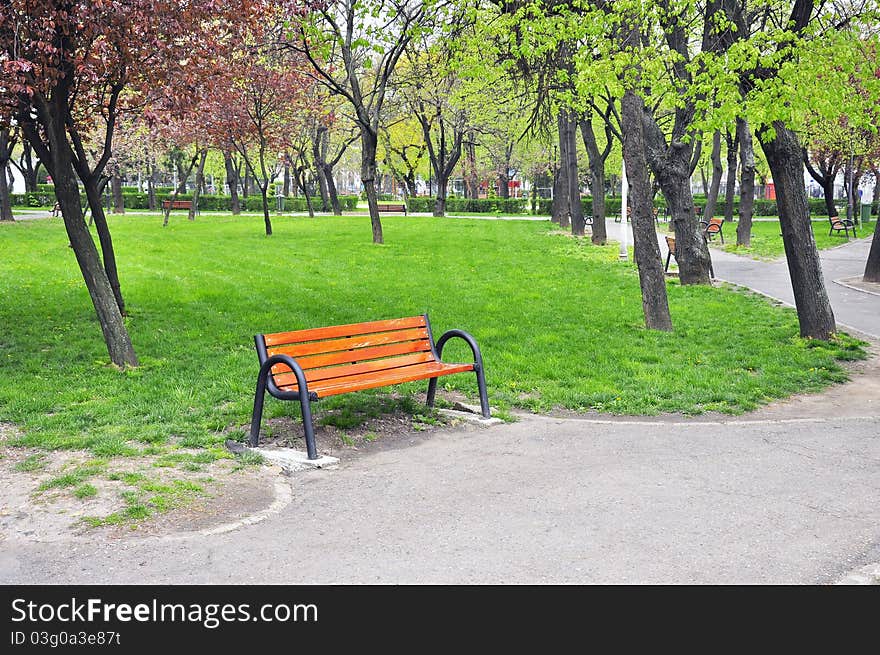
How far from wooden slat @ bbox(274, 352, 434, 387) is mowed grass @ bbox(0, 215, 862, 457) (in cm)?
55

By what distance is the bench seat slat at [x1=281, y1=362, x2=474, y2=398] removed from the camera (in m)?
6.73

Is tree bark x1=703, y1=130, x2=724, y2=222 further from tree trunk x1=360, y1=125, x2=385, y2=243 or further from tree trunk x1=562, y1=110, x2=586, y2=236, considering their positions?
tree trunk x1=360, y1=125, x2=385, y2=243

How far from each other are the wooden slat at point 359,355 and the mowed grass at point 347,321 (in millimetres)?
613

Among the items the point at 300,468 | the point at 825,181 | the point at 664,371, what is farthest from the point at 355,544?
the point at 825,181

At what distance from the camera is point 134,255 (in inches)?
827

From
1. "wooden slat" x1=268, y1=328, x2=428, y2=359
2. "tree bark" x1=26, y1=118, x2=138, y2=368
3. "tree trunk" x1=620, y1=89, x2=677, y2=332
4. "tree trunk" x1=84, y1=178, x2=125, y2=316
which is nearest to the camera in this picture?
"wooden slat" x1=268, y1=328, x2=428, y2=359

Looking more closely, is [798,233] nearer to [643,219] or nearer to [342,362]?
[643,219]

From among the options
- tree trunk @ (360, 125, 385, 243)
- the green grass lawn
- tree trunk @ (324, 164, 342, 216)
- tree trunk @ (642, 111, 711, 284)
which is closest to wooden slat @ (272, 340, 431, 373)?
tree trunk @ (642, 111, 711, 284)

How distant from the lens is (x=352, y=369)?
7363 millimetres

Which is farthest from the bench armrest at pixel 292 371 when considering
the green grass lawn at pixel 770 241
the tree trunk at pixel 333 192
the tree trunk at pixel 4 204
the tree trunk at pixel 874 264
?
the tree trunk at pixel 333 192

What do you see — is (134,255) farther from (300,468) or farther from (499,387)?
(300,468)

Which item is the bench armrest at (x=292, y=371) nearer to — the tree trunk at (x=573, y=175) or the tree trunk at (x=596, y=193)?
the tree trunk at (x=596, y=193)

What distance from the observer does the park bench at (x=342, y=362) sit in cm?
666

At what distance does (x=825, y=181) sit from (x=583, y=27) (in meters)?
36.6
